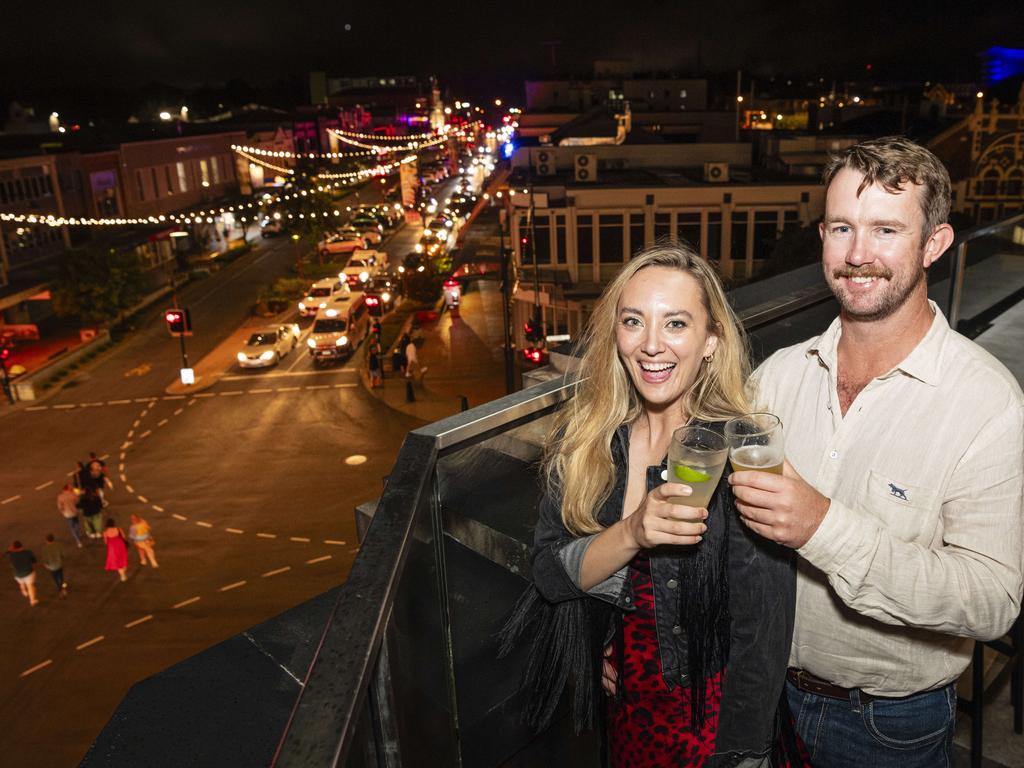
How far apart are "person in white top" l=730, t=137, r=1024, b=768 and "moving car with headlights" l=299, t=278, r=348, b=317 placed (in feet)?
107

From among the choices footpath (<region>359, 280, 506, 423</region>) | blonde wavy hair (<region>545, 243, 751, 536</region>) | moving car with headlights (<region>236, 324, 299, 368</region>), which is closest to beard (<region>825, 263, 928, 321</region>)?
blonde wavy hair (<region>545, 243, 751, 536</region>)

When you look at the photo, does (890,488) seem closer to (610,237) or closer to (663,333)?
(663,333)

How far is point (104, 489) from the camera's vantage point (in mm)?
18672

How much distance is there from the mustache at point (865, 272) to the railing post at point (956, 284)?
3786mm

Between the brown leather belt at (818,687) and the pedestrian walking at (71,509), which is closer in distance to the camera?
the brown leather belt at (818,687)

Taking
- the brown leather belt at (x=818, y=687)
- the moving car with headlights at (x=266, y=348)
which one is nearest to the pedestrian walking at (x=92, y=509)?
Answer: the moving car with headlights at (x=266, y=348)

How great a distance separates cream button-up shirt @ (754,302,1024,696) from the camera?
1896mm

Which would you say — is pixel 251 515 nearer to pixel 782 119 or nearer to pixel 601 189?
pixel 601 189

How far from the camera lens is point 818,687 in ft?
7.83

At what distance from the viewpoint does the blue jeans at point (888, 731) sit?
89.0 inches

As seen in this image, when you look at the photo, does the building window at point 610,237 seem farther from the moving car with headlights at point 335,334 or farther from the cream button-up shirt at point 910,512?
the cream button-up shirt at point 910,512

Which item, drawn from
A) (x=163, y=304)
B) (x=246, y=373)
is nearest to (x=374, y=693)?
(x=246, y=373)

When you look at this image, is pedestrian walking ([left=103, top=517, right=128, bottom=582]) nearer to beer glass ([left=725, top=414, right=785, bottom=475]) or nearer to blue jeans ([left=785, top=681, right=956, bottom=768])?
blue jeans ([left=785, top=681, right=956, bottom=768])

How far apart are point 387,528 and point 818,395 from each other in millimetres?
1479
